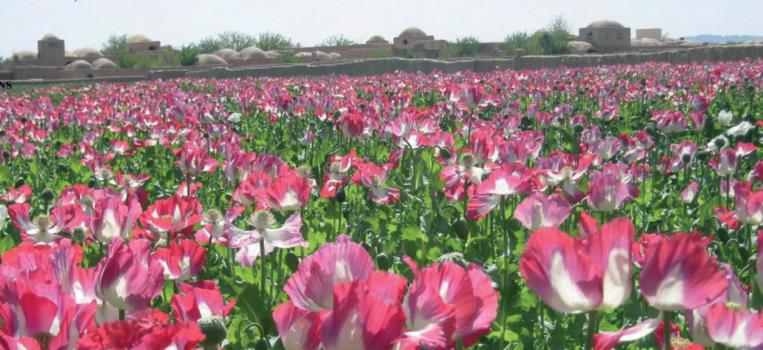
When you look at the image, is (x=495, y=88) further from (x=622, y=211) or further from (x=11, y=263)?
(x=11, y=263)

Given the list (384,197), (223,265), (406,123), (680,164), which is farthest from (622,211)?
(223,265)

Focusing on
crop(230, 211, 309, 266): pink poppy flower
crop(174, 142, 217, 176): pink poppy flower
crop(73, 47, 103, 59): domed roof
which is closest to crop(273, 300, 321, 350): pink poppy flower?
crop(230, 211, 309, 266): pink poppy flower

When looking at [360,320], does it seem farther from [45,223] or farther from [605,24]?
[605,24]

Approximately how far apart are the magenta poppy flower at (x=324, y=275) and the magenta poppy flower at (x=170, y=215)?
1111mm

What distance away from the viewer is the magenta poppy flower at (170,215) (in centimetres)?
200

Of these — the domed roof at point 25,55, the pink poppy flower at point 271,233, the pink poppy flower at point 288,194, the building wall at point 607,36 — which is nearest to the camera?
the pink poppy flower at point 271,233

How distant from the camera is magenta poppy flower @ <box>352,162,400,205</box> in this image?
309 cm

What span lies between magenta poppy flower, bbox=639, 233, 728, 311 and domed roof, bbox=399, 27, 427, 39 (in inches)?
2762

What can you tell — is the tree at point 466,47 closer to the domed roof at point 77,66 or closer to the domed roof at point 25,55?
the domed roof at point 77,66

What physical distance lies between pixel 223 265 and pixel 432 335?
2374 millimetres

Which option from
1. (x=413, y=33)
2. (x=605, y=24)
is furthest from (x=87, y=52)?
(x=605, y=24)

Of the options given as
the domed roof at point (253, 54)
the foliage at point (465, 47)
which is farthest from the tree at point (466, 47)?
the domed roof at point (253, 54)

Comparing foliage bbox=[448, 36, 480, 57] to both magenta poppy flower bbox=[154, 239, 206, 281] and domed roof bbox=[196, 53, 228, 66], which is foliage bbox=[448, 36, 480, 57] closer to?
domed roof bbox=[196, 53, 228, 66]

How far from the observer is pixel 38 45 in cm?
6388
